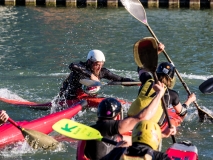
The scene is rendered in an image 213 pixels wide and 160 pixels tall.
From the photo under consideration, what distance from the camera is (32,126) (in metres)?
8.09

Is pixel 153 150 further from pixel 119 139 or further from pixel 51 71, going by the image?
pixel 51 71

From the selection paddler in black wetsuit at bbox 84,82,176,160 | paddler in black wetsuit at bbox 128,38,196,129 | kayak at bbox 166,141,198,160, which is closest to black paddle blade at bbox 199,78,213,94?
paddler in black wetsuit at bbox 128,38,196,129

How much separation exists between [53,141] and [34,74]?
19.8 ft

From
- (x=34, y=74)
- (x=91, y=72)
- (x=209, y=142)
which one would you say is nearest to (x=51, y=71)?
(x=34, y=74)

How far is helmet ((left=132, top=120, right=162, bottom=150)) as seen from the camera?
15.0 ft

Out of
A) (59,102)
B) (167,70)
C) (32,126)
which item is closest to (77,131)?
(167,70)

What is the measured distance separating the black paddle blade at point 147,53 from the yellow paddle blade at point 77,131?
1.36m

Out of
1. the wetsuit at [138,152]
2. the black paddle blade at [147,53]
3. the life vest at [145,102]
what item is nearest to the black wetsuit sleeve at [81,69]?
the life vest at [145,102]

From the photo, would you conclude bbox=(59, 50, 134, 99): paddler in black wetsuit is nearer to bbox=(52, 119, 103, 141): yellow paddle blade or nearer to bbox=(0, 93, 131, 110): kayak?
bbox=(0, 93, 131, 110): kayak

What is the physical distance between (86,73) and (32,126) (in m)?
1.72

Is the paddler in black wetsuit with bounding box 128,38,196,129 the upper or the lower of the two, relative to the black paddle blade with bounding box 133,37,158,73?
lower

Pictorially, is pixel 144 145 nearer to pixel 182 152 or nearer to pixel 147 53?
pixel 182 152

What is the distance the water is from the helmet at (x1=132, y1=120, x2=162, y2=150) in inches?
126

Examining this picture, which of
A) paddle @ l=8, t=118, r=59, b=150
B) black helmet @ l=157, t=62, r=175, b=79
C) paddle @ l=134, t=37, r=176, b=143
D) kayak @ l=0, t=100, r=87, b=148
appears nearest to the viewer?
paddle @ l=134, t=37, r=176, b=143
